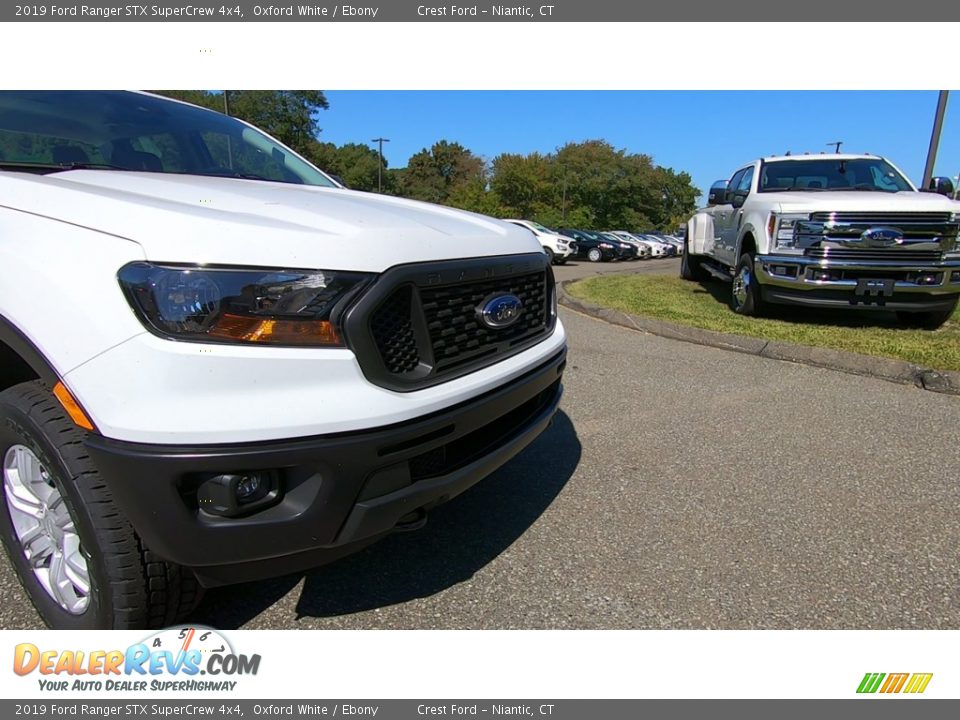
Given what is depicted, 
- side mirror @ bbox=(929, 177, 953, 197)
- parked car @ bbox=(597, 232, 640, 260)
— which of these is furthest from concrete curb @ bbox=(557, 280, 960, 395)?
parked car @ bbox=(597, 232, 640, 260)

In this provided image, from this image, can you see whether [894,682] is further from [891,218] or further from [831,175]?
[831,175]

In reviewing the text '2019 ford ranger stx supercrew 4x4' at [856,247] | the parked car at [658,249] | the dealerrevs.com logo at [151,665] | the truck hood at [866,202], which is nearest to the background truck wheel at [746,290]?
the text '2019 ford ranger stx supercrew 4x4' at [856,247]

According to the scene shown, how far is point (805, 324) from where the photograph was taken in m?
6.65

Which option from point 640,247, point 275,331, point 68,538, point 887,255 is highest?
point 275,331

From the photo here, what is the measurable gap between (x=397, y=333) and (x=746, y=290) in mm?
6633

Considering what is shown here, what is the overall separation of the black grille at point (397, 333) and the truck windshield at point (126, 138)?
4.61ft

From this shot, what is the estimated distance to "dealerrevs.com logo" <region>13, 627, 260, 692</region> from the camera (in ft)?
5.48

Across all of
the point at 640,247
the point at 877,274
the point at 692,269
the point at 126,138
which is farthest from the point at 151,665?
the point at 640,247

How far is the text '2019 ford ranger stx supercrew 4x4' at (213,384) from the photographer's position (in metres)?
1.37

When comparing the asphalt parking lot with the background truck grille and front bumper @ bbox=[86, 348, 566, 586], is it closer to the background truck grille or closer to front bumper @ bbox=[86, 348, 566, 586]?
front bumper @ bbox=[86, 348, 566, 586]

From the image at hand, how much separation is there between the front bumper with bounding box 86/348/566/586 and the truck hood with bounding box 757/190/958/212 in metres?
5.82

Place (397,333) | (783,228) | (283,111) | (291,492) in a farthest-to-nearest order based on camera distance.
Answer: (283,111) → (783,228) → (397,333) → (291,492)

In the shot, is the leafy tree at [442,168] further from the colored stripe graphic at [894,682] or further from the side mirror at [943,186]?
the colored stripe graphic at [894,682]
